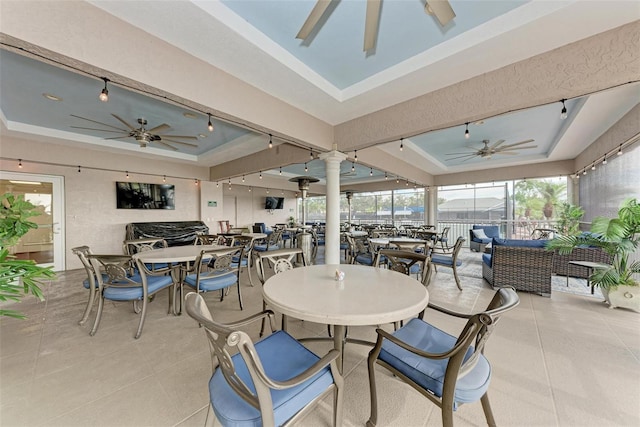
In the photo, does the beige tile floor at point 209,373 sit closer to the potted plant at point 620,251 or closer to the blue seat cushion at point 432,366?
the potted plant at point 620,251

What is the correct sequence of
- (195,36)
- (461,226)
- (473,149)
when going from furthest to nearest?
(461,226), (473,149), (195,36)

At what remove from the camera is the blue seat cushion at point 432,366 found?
1071 mm

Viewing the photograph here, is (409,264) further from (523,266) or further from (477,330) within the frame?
(523,266)

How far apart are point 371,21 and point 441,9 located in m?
0.43

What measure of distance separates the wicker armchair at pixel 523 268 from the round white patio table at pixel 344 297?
2.95m

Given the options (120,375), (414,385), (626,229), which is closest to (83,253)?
(120,375)

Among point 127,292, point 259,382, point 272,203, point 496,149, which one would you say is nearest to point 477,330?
point 259,382

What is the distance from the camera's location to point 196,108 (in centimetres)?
261

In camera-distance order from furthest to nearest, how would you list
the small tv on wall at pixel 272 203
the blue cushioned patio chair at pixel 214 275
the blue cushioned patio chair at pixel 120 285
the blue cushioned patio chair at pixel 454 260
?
the small tv on wall at pixel 272 203
the blue cushioned patio chair at pixel 454 260
the blue cushioned patio chair at pixel 214 275
the blue cushioned patio chair at pixel 120 285

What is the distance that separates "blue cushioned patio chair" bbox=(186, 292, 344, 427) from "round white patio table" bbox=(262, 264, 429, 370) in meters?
0.19

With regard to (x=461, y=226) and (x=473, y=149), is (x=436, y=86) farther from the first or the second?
(x=461, y=226)

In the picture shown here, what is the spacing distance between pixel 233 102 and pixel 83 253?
234cm

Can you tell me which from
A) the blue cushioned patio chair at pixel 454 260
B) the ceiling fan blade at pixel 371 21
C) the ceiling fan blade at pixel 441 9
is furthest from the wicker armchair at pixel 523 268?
the ceiling fan blade at pixel 371 21

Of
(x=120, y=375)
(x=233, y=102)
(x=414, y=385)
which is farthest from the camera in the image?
(x=233, y=102)
